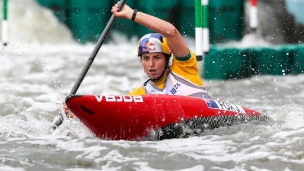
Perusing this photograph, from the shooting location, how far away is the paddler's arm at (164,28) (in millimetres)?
6234

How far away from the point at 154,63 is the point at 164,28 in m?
0.33

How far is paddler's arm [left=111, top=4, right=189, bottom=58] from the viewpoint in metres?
6.23

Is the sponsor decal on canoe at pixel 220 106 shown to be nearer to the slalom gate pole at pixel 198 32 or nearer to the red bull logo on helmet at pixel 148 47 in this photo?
the red bull logo on helmet at pixel 148 47

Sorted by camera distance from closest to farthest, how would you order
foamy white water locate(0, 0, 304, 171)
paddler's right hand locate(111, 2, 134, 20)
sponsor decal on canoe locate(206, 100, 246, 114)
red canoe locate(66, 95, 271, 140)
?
foamy white water locate(0, 0, 304, 171)
red canoe locate(66, 95, 271, 140)
sponsor decal on canoe locate(206, 100, 246, 114)
paddler's right hand locate(111, 2, 134, 20)

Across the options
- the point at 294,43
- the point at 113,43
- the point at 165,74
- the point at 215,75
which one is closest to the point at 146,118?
the point at 165,74

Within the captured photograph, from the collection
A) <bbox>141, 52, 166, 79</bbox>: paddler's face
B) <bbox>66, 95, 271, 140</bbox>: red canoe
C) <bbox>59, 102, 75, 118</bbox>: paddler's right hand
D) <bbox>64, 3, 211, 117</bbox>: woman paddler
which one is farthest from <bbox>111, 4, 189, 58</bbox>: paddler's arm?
<bbox>59, 102, 75, 118</bbox>: paddler's right hand

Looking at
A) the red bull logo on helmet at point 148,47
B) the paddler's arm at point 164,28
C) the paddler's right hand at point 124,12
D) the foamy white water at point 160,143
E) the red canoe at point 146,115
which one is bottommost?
the foamy white water at point 160,143

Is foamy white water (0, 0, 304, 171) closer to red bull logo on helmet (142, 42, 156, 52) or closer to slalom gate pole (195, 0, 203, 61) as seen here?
red bull logo on helmet (142, 42, 156, 52)

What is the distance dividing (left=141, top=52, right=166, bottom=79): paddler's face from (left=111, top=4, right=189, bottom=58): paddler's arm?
0.40 feet

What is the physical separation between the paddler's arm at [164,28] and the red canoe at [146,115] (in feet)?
1.48

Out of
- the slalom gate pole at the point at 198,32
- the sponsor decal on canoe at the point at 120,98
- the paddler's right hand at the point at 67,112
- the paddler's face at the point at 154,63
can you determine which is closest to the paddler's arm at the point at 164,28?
the paddler's face at the point at 154,63

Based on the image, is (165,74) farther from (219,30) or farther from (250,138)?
(219,30)

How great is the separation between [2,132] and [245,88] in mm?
4583

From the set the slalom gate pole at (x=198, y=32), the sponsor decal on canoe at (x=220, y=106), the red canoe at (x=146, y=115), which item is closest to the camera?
the red canoe at (x=146, y=115)
